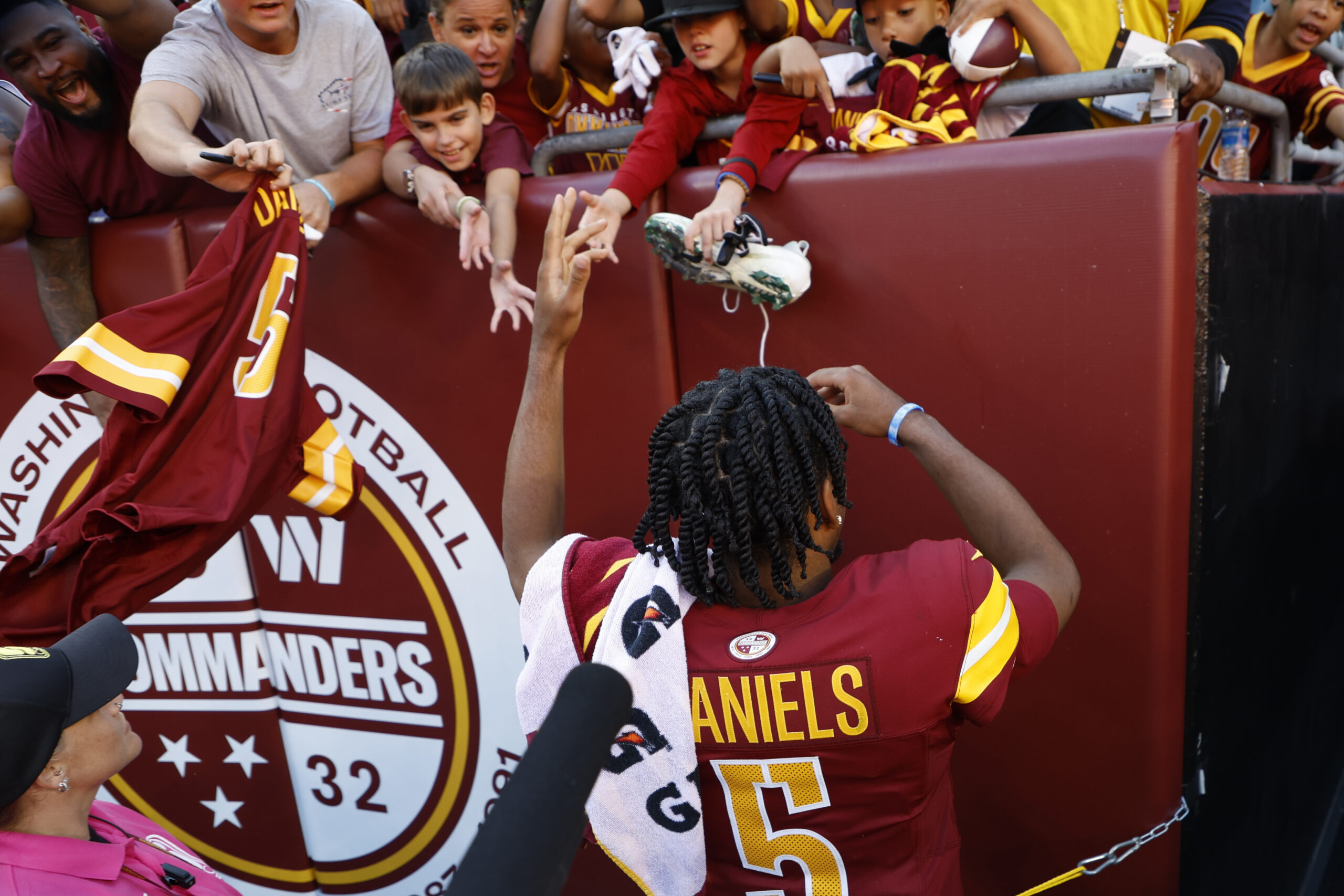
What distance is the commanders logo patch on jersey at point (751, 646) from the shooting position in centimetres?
141

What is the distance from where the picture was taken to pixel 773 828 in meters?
1.46

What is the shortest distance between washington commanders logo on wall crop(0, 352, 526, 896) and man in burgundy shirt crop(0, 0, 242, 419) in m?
0.43

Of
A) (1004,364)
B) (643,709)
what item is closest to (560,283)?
(643,709)

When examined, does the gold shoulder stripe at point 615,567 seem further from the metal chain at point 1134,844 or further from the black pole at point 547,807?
the metal chain at point 1134,844

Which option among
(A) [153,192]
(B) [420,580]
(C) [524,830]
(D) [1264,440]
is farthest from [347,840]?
(C) [524,830]

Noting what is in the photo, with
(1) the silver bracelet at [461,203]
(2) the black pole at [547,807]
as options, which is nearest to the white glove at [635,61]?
(1) the silver bracelet at [461,203]

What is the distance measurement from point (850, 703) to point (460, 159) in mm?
1786

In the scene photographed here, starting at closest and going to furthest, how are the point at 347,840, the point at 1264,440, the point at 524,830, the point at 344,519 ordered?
the point at 524,830 < the point at 1264,440 < the point at 344,519 < the point at 347,840

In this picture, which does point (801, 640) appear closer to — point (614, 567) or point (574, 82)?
point (614, 567)

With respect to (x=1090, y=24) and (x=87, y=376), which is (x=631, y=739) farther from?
(x=1090, y=24)

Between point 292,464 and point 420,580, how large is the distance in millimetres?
554

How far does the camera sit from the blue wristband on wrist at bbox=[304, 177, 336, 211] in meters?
2.55

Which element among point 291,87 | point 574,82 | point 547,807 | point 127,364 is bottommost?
point 127,364

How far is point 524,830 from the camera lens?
0.39 m
